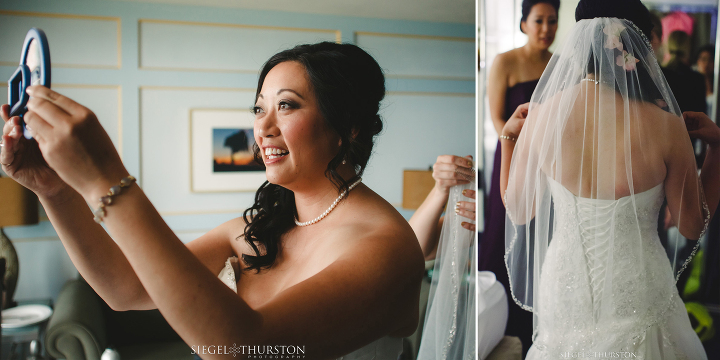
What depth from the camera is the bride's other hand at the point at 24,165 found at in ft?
2.28

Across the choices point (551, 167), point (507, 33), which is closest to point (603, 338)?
point (551, 167)

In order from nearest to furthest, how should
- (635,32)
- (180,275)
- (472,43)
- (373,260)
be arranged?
(180,275), (373,260), (635,32), (472,43)

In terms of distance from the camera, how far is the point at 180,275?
0.46 m

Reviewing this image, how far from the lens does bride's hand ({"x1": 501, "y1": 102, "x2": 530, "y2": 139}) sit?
0.92 metres

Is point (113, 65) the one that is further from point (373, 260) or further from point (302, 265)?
point (373, 260)

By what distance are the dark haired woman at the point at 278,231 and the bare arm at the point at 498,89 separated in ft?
1.01

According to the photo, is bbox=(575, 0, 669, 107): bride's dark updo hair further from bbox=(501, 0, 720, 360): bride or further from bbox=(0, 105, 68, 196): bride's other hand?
bbox=(0, 105, 68, 196): bride's other hand

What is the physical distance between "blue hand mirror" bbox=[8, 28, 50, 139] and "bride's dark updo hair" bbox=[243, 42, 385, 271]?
0.38m

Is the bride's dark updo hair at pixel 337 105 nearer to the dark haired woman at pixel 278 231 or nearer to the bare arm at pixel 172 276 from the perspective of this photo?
Result: the dark haired woman at pixel 278 231

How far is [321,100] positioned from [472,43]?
0.96 meters

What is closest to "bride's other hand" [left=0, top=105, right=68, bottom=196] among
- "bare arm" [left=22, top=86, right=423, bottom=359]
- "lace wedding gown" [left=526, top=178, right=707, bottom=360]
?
"bare arm" [left=22, top=86, right=423, bottom=359]

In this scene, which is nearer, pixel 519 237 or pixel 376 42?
pixel 519 237

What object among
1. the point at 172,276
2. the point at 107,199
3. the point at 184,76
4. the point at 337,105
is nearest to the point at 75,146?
the point at 107,199

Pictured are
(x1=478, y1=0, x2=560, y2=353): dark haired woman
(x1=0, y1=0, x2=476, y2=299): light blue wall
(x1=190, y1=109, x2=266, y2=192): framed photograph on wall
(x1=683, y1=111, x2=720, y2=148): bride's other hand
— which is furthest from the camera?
(x1=190, y1=109, x2=266, y2=192): framed photograph on wall
